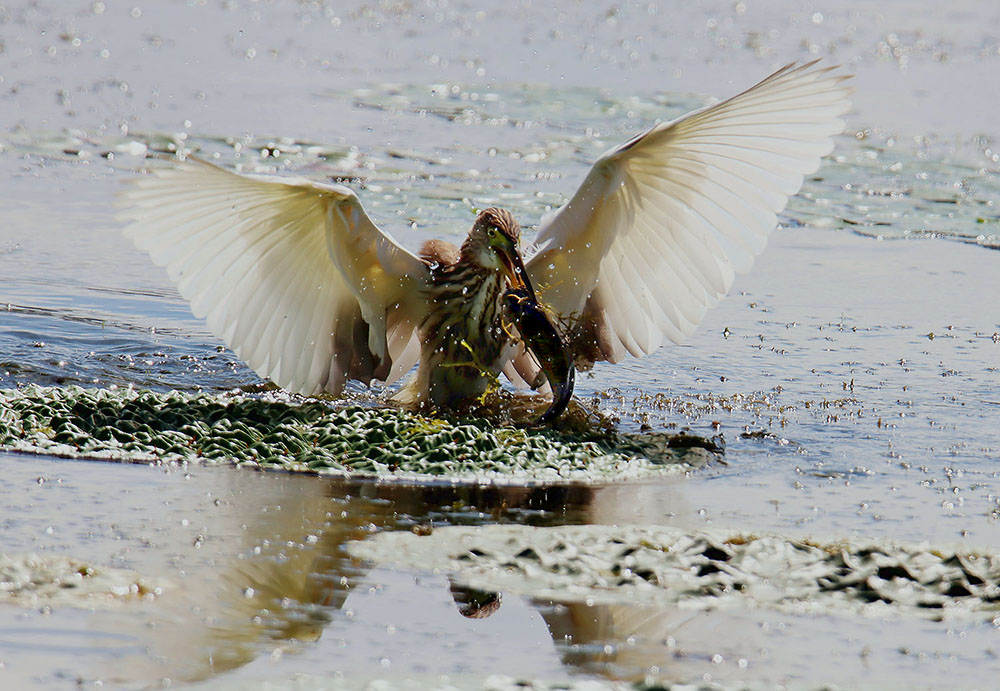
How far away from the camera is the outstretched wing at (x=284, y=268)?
18.3 ft

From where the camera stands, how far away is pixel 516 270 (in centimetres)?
595

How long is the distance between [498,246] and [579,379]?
3.99 feet

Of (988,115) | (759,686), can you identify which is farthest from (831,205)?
(759,686)

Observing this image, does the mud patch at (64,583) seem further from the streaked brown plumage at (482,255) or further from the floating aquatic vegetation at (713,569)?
the streaked brown plumage at (482,255)

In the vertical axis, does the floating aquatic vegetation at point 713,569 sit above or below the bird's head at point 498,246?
below

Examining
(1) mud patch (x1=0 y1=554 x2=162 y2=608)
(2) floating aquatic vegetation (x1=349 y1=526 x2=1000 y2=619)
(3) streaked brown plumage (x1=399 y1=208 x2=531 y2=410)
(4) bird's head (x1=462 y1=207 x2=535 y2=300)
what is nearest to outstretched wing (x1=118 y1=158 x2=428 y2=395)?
(3) streaked brown plumage (x1=399 y1=208 x2=531 y2=410)

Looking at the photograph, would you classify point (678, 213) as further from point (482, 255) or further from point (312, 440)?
point (312, 440)

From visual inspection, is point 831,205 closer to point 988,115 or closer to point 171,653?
point 988,115

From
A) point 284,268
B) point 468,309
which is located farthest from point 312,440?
point 468,309

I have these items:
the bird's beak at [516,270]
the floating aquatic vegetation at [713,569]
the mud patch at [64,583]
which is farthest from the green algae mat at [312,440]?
the mud patch at [64,583]

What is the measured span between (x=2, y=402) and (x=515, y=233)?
7.29 feet

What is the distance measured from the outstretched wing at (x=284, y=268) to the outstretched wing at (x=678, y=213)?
2.35 feet

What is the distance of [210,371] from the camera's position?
693 centimetres

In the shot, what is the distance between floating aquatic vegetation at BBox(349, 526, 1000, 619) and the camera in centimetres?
387
